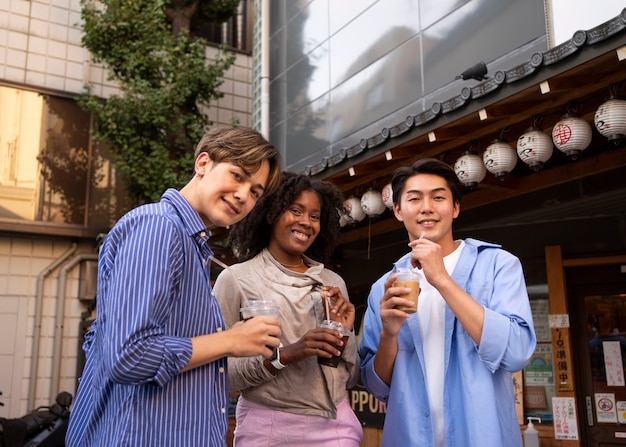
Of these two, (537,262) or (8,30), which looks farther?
(8,30)

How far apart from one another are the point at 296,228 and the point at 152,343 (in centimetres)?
120

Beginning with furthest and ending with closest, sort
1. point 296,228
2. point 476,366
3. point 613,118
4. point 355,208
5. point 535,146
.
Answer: point 355,208 → point 535,146 → point 613,118 → point 296,228 → point 476,366

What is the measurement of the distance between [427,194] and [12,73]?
1135cm

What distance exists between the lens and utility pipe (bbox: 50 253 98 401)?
1093 cm

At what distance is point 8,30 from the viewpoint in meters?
11.5

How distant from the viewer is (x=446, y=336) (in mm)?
2279

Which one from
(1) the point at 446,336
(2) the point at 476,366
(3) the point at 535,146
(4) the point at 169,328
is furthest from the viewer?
(3) the point at 535,146

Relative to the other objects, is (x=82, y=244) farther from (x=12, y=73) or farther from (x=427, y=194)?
(x=427, y=194)

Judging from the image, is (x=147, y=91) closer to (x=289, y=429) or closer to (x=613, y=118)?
(x=613, y=118)

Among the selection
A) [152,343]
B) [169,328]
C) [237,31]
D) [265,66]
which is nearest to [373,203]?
[169,328]

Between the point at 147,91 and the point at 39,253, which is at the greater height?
the point at 147,91

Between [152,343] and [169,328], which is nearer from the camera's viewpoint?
[152,343]

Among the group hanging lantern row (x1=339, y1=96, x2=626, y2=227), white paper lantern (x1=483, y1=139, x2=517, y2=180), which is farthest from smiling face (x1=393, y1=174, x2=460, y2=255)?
white paper lantern (x1=483, y1=139, x2=517, y2=180)

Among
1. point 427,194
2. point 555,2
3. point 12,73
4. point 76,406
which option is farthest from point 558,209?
point 12,73
